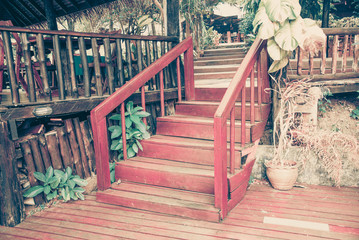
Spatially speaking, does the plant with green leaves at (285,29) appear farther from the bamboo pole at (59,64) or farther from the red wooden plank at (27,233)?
the red wooden plank at (27,233)

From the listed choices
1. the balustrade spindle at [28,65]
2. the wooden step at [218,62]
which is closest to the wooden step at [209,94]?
the balustrade spindle at [28,65]

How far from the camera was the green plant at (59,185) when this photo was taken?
125 inches

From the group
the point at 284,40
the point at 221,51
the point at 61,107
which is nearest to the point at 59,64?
the point at 61,107

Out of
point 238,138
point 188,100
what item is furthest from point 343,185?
point 188,100

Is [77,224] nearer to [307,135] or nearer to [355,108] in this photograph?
[307,135]

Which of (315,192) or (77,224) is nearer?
(77,224)

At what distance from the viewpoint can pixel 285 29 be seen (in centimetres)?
335

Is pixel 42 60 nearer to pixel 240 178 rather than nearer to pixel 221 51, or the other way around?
pixel 240 178

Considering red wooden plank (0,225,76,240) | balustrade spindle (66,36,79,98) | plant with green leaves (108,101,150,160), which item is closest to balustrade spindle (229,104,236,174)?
plant with green leaves (108,101,150,160)

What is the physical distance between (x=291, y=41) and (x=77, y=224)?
3.03m

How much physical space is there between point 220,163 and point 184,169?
689 millimetres

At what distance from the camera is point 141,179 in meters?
3.35

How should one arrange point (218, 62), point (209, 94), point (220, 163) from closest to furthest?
1. point (220, 163)
2. point (209, 94)
3. point (218, 62)

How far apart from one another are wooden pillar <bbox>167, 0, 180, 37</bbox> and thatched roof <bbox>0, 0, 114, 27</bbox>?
1.64 m
